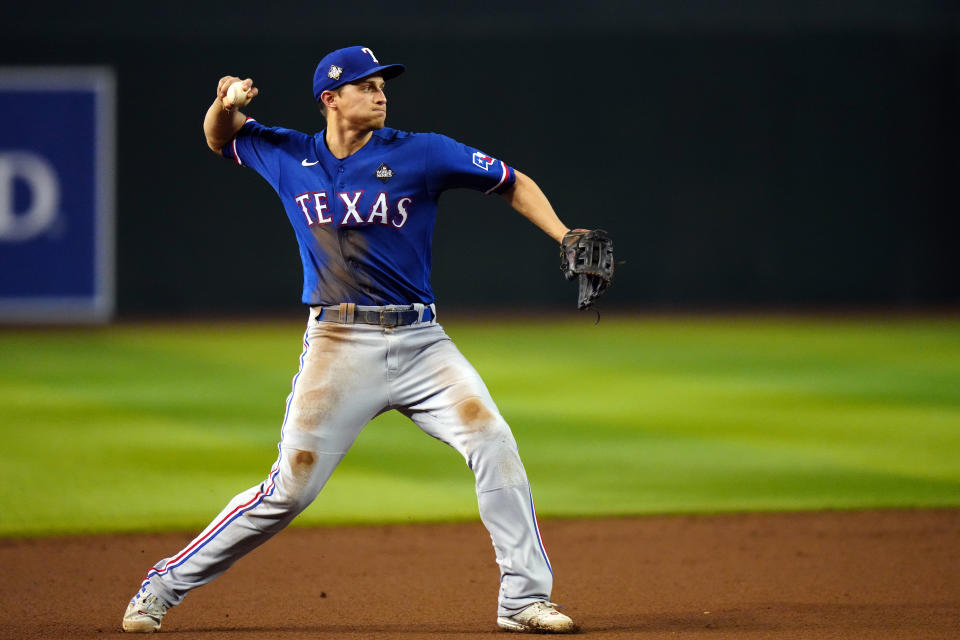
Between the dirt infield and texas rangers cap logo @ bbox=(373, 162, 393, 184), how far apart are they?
1.58m

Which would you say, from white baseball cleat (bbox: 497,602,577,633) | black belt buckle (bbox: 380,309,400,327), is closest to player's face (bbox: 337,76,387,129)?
black belt buckle (bbox: 380,309,400,327)

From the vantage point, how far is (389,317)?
15.6 feet

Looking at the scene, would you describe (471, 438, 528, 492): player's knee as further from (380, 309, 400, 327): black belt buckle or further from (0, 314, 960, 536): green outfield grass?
(0, 314, 960, 536): green outfield grass

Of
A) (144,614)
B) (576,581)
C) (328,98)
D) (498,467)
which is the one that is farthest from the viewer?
(576,581)

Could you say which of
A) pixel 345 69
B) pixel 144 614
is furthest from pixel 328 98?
pixel 144 614

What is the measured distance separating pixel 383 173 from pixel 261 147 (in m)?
0.55

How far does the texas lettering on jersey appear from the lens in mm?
4719

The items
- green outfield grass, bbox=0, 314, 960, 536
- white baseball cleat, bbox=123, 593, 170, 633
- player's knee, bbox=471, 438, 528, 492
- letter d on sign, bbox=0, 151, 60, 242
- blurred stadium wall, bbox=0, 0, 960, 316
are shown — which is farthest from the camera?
blurred stadium wall, bbox=0, 0, 960, 316

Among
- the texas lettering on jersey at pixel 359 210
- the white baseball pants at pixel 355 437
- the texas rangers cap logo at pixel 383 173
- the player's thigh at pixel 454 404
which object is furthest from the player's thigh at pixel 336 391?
the texas rangers cap logo at pixel 383 173

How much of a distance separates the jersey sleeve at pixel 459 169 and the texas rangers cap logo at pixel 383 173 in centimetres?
13

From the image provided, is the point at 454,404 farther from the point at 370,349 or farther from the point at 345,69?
the point at 345,69

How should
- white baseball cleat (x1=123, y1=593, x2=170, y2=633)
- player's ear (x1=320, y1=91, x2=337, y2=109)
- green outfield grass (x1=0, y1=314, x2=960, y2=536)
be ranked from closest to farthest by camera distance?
1. white baseball cleat (x1=123, y1=593, x2=170, y2=633)
2. player's ear (x1=320, y1=91, x2=337, y2=109)
3. green outfield grass (x1=0, y1=314, x2=960, y2=536)

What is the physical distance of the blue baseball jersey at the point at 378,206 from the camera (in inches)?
186

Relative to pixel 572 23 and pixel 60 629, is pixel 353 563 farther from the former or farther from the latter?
pixel 572 23
